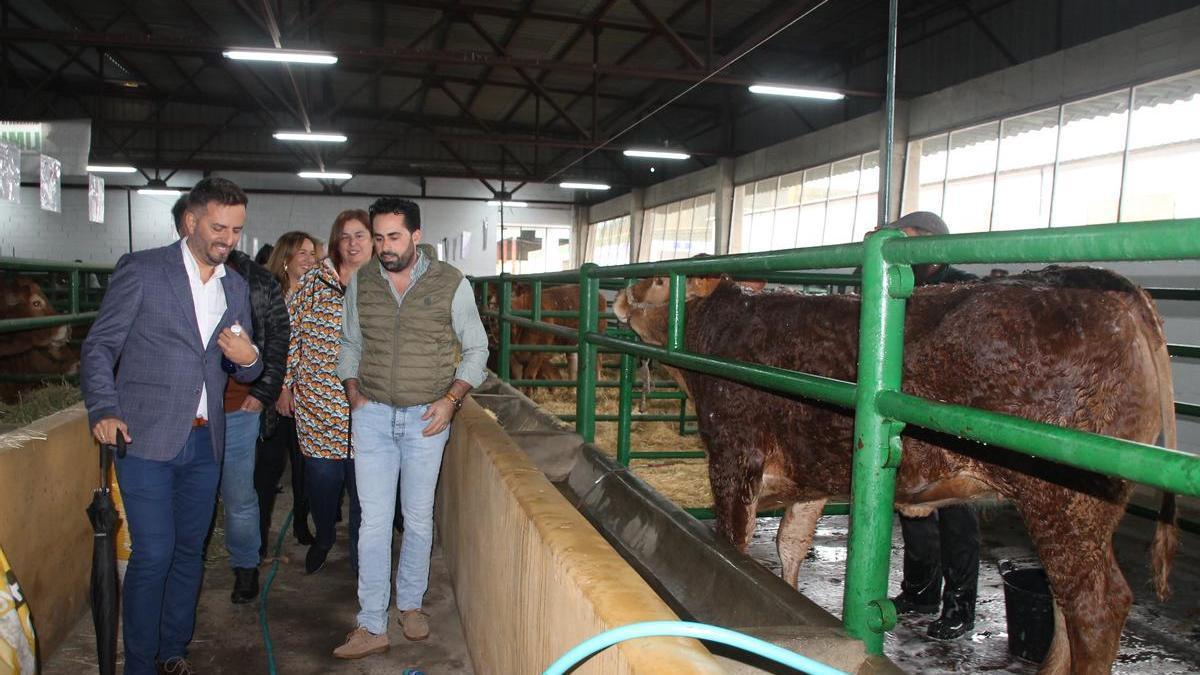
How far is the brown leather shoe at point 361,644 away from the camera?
3.19 m

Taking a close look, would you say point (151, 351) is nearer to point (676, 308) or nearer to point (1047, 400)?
point (676, 308)

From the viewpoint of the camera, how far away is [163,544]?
2.77 m

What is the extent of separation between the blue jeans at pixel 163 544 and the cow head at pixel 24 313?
6.63 meters

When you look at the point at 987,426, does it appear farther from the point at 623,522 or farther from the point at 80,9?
the point at 80,9

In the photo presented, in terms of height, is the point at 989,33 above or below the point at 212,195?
above

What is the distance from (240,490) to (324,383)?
66cm

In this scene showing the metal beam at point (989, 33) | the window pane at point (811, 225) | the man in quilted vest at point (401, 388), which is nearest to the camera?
the man in quilted vest at point (401, 388)

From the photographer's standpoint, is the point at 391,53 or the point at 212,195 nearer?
the point at 212,195

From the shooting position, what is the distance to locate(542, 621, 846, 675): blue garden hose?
1.16 meters

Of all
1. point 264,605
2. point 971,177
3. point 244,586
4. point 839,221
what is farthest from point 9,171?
point 839,221

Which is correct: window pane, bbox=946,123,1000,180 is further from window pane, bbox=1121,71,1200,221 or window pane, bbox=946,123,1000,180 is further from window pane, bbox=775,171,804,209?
window pane, bbox=775,171,804,209

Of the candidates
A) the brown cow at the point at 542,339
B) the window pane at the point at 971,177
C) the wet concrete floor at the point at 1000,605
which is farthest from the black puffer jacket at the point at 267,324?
the window pane at the point at 971,177

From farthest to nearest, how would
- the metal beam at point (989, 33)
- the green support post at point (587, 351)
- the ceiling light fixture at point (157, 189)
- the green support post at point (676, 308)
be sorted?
the ceiling light fixture at point (157, 189), the metal beam at point (989, 33), the green support post at point (587, 351), the green support post at point (676, 308)

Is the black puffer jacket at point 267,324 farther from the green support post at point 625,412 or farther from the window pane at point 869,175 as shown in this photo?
the window pane at point 869,175
